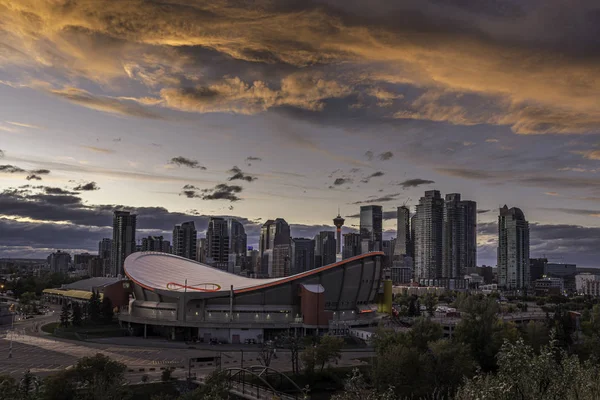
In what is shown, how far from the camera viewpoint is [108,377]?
45.8 meters

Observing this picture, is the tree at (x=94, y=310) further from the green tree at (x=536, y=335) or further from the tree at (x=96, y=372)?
the green tree at (x=536, y=335)

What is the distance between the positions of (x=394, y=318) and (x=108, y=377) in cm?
6992

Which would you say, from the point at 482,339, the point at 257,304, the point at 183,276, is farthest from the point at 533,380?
the point at 183,276

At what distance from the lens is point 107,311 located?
9988cm

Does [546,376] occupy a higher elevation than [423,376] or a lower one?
higher

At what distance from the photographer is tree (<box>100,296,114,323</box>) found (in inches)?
3920

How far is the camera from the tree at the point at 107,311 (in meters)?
99.6

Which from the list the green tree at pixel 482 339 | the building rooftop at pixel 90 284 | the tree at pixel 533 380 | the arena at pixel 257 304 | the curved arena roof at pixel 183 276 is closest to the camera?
the tree at pixel 533 380

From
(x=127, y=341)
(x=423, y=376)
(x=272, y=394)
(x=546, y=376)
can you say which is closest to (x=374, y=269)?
(x=127, y=341)

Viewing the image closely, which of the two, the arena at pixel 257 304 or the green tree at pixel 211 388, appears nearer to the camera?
the green tree at pixel 211 388

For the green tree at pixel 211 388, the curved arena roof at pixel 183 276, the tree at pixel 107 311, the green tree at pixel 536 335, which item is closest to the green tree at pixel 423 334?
the green tree at pixel 536 335

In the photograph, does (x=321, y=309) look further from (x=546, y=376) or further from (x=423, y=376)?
(x=546, y=376)

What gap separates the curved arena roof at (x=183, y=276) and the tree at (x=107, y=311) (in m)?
5.85

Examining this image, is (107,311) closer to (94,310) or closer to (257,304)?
(94,310)
